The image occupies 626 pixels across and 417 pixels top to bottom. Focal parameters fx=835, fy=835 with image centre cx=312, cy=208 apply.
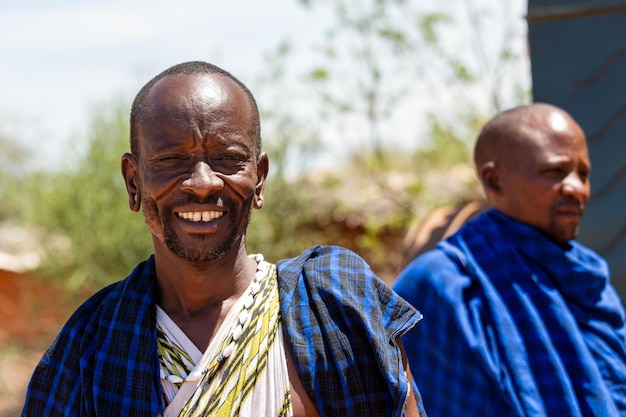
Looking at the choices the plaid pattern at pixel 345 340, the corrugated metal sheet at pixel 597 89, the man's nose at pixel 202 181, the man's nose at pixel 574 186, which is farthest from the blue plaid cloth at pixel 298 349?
the corrugated metal sheet at pixel 597 89

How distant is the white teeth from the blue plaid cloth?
0.24 meters

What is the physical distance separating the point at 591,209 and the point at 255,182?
115 inches

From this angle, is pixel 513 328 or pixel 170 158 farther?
pixel 513 328

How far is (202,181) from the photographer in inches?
76.9

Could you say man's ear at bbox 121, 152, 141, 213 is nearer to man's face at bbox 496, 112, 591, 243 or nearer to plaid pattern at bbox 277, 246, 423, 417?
plaid pattern at bbox 277, 246, 423, 417

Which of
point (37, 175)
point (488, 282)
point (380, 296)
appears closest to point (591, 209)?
point (488, 282)

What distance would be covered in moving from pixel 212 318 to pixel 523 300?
5.34 feet

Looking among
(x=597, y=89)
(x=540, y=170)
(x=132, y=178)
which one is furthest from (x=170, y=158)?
(x=597, y=89)

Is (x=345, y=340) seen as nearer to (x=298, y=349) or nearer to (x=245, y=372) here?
(x=298, y=349)

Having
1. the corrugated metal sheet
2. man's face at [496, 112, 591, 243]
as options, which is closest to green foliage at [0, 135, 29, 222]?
the corrugated metal sheet

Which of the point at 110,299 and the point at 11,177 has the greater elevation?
the point at 110,299

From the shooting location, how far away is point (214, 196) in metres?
1.98

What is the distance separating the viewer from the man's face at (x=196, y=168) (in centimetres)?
197

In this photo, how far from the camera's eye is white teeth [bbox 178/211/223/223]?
6.49ft
